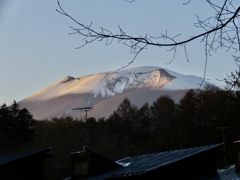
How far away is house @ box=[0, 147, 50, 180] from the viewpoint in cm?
1998

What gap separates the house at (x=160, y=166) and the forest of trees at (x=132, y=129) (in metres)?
14.1

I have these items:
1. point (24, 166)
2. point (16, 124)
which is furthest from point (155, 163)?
point (16, 124)

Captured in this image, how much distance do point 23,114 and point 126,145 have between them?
35.4ft

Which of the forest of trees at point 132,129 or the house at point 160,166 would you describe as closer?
the house at point 160,166

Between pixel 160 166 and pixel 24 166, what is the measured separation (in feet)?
19.1

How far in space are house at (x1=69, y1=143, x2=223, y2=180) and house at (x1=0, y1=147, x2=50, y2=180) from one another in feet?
5.24

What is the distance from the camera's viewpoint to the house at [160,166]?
17.8 metres

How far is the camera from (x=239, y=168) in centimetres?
1897

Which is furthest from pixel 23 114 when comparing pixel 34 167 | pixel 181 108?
pixel 34 167

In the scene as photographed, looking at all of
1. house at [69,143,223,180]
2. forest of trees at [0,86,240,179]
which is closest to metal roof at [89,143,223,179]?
house at [69,143,223,180]

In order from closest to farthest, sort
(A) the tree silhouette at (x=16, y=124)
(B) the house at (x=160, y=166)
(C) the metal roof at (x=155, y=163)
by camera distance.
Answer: (C) the metal roof at (x=155, y=163)
(B) the house at (x=160, y=166)
(A) the tree silhouette at (x=16, y=124)

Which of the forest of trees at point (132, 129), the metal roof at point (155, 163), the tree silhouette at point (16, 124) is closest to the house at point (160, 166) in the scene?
the metal roof at point (155, 163)

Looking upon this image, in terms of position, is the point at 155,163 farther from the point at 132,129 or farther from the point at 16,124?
the point at 16,124

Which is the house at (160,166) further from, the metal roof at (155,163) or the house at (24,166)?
the house at (24,166)
